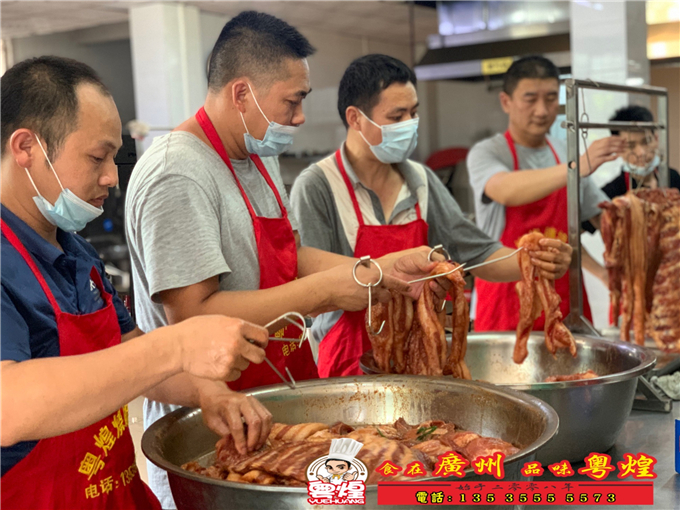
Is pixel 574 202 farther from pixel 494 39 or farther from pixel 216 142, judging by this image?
pixel 494 39

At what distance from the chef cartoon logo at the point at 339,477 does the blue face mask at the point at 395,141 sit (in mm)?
1506

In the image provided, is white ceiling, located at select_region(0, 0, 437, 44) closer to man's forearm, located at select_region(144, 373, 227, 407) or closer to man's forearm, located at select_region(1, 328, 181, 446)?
man's forearm, located at select_region(144, 373, 227, 407)

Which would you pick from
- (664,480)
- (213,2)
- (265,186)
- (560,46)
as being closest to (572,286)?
(664,480)

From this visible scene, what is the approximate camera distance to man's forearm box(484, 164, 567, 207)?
10.9 feet

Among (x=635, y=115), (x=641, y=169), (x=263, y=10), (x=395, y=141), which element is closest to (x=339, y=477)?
(x=395, y=141)

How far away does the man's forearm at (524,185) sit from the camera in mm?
3332

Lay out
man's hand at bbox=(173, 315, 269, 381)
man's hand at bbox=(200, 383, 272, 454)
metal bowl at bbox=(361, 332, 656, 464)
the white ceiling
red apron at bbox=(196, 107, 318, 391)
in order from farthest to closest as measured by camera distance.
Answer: the white ceiling
red apron at bbox=(196, 107, 318, 391)
metal bowl at bbox=(361, 332, 656, 464)
man's hand at bbox=(200, 383, 272, 454)
man's hand at bbox=(173, 315, 269, 381)

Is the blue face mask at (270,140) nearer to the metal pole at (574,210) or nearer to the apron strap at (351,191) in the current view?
the apron strap at (351,191)

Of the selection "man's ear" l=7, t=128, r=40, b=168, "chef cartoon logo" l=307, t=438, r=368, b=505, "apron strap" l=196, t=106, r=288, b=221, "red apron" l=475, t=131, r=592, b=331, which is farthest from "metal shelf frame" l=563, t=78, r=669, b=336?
"man's ear" l=7, t=128, r=40, b=168

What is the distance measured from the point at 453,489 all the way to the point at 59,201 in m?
0.96

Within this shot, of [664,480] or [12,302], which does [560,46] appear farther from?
[12,302]

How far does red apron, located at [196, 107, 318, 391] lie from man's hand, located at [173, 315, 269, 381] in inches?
26.6

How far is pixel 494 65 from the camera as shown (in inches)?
252

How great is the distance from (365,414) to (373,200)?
1147mm
